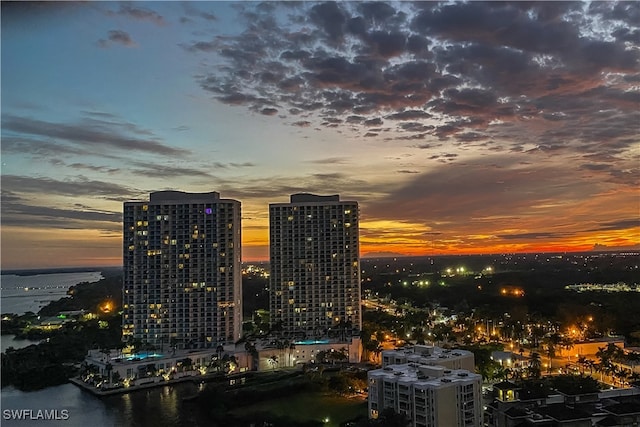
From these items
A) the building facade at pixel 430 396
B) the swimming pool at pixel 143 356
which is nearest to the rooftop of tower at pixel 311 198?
the swimming pool at pixel 143 356

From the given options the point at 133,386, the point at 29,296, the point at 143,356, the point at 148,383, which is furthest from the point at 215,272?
the point at 29,296

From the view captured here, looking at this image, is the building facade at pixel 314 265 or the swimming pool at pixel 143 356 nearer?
the swimming pool at pixel 143 356

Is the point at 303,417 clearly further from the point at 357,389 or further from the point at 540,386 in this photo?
the point at 540,386

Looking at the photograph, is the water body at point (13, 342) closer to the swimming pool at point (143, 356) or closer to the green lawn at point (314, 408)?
the swimming pool at point (143, 356)

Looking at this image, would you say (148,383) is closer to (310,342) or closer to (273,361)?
(273,361)

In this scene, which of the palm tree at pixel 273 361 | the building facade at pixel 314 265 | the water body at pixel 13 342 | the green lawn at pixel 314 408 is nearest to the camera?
the green lawn at pixel 314 408

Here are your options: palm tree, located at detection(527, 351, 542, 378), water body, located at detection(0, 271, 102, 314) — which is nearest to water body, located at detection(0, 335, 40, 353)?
water body, located at detection(0, 271, 102, 314)
